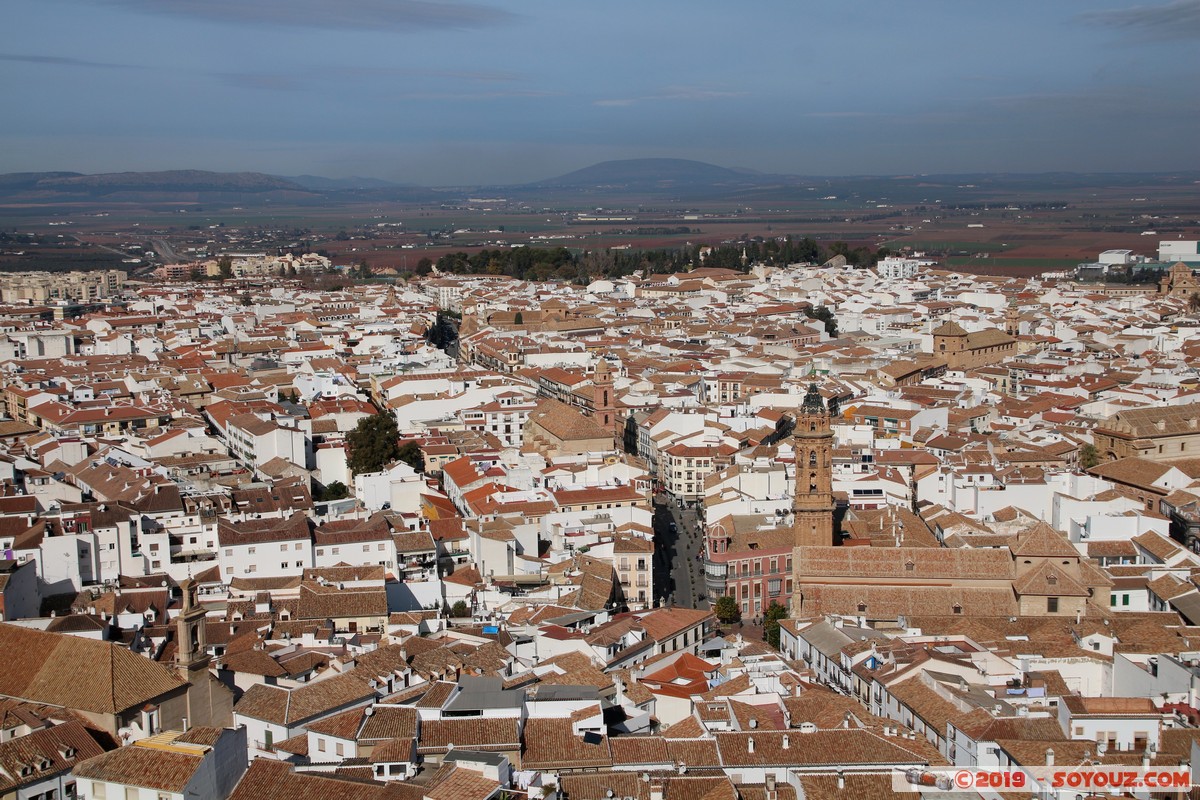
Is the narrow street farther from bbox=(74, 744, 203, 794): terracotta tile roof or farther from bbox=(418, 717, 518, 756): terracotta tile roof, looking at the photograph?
bbox=(74, 744, 203, 794): terracotta tile roof

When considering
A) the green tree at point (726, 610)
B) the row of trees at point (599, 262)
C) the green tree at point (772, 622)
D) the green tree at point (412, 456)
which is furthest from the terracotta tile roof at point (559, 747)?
the row of trees at point (599, 262)

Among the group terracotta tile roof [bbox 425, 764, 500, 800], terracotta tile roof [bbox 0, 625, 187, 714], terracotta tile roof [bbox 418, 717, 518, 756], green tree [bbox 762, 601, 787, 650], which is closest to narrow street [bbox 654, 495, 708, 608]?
green tree [bbox 762, 601, 787, 650]

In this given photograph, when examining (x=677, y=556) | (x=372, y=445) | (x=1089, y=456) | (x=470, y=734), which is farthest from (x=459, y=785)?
(x=1089, y=456)

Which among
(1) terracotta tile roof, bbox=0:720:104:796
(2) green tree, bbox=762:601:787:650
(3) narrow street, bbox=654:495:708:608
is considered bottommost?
(3) narrow street, bbox=654:495:708:608

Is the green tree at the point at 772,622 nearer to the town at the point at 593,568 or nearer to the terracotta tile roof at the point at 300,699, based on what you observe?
the town at the point at 593,568

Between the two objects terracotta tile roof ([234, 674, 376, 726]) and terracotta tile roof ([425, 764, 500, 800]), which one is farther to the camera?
terracotta tile roof ([234, 674, 376, 726])

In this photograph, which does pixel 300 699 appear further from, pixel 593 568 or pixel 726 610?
pixel 726 610

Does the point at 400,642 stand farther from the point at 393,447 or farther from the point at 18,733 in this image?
the point at 393,447
